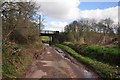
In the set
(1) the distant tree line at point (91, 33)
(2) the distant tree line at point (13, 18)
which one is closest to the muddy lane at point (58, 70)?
(2) the distant tree line at point (13, 18)

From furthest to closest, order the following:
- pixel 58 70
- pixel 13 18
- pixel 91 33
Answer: pixel 91 33
pixel 13 18
pixel 58 70

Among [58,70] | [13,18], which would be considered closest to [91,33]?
[13,18]

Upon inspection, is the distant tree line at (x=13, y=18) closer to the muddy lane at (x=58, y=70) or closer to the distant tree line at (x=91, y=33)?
the muddy lane at (x=58, y=70)

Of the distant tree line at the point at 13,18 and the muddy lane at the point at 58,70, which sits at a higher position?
the distant tree line at the point at 13,18

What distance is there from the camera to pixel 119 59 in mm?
22391

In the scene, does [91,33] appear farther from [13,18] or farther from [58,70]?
[58,70]

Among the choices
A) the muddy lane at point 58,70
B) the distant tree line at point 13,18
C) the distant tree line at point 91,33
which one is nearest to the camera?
the muddy lane at point 58,70

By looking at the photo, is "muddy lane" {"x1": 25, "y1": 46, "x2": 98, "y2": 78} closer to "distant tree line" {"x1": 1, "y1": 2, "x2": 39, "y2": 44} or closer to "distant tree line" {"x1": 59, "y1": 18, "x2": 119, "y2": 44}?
"distant tree line" {"x1": 1, "y1": 2, "x2": 39, "y2": 44}

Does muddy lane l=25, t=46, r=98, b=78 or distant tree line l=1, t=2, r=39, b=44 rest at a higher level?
distant tree line l=1, t=2, r=39, b=44

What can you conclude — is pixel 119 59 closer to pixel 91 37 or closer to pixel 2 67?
pixel 2 67

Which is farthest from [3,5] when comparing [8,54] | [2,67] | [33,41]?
[33,41]

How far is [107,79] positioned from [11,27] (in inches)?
631

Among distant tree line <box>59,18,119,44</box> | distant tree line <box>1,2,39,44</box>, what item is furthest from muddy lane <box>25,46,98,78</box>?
distant tree line <box>59,18,119,44</box>

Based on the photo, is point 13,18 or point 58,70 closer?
point 58,70
